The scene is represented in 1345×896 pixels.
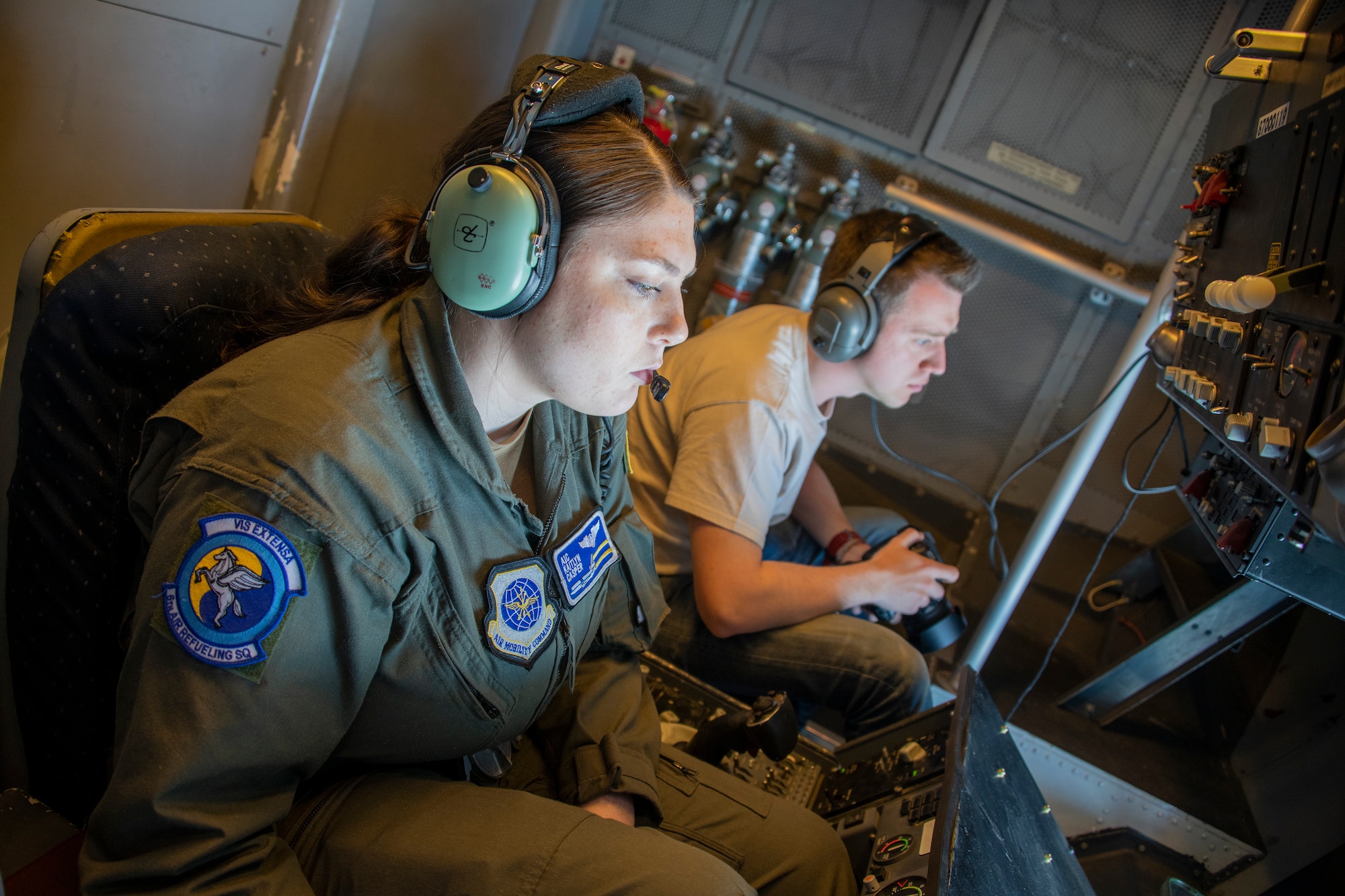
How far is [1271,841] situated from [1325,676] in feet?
1.28

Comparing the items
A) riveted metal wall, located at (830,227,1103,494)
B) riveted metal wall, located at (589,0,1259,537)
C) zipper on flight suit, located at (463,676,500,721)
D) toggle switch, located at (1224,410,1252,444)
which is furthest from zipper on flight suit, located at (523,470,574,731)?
riveted metal wall, located at (830,227,1103,494)

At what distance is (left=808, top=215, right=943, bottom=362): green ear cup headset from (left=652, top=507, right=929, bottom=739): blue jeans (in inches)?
23.0

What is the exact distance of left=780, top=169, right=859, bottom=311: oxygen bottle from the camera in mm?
2639

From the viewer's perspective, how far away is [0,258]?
1464 mm

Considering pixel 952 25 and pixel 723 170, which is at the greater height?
pixel 952 25

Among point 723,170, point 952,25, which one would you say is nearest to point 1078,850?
point 723,170

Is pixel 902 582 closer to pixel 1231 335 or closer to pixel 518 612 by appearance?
pixel 1231 335

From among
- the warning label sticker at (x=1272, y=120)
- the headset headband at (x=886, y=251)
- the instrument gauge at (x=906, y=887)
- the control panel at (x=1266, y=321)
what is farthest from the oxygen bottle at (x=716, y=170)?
the instrument gauge at (x=906, y=887)

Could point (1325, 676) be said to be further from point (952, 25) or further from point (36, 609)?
point (36, 609)

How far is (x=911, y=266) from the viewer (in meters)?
1.87

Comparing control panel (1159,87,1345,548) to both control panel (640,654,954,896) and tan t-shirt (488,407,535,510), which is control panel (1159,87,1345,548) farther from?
tan t-shirt (488,407,535,510)

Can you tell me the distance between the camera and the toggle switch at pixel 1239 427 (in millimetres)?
1104

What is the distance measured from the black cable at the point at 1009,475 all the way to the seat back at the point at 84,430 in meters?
1.69

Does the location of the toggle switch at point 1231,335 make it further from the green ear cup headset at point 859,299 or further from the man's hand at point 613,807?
the man's hand at point 613,807
